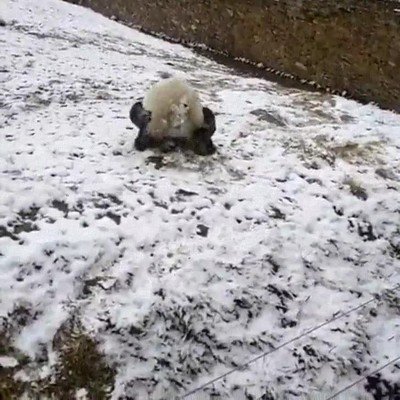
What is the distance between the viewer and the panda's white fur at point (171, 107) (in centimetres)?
411

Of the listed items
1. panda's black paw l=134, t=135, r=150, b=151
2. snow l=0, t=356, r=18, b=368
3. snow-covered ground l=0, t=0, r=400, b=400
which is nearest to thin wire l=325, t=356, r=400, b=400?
snow-covered ground l=0, t=0, r=400, b=400

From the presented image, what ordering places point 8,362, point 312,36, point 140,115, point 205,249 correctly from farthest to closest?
point 312,36 < point 140,115 < point 205,249 < point 8,362

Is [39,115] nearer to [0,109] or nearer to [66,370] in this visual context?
[0,109]

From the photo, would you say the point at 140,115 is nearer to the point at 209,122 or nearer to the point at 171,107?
the point at 171,107

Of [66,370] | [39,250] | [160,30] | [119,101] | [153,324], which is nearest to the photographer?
[66,370]

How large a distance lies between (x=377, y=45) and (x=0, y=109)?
442cm

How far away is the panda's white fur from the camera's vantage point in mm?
4105

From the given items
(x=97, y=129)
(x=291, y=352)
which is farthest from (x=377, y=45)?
(x=291, y=352)

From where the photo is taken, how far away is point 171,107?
4094 mm

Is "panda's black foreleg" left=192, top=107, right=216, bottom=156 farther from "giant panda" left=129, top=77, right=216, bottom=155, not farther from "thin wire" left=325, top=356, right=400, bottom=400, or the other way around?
"thin wire" left=325, top=356, right=400, bottom=400

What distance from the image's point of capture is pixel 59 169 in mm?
3930

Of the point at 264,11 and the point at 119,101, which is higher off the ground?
the point at 264,11

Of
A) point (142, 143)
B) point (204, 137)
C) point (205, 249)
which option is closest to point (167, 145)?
point (142, 143)

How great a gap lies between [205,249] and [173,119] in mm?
1224
